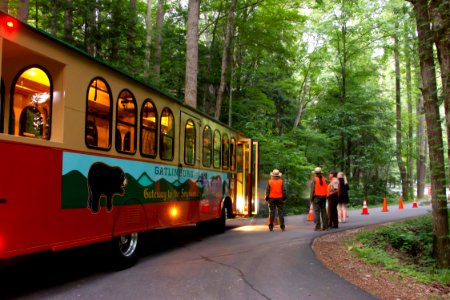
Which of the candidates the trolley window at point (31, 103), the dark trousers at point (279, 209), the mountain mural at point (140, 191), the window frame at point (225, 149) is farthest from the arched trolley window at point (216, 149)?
the trolley window at point (31, 103)

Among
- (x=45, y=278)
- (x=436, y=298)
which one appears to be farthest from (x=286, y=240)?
(x=45, y=278)

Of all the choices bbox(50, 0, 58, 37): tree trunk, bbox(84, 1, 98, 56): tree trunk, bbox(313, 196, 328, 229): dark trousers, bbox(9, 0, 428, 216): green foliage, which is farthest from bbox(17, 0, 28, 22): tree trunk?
bbox(313, 196, 328, 229): dark trousers

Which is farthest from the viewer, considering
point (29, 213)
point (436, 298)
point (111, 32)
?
point (111, 32)

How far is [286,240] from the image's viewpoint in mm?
10867

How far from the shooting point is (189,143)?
9984mm

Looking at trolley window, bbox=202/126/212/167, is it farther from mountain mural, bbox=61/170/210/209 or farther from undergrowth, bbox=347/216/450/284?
undergrowth, bbox=347/216/450/284

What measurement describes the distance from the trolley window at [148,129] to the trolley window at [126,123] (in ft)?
1.04

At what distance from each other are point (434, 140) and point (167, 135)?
607 cm

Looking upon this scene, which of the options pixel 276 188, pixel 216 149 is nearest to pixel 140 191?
pixel 216 149

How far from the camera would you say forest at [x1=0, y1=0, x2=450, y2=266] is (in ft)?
45.9

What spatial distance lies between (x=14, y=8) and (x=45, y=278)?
11472 millimetres

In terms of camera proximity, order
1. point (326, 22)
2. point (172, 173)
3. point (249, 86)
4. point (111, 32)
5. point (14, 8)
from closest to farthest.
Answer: point (172, 173)
point (111, 32)
point (14, 8)
point (249, 86)
point (326, 22)

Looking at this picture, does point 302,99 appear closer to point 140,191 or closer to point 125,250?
point 140,191

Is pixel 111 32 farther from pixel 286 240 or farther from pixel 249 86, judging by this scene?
pixel 249 86
